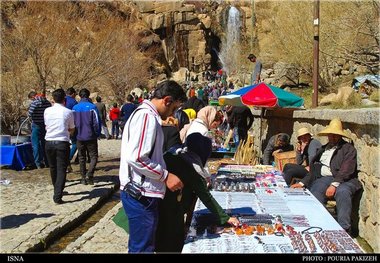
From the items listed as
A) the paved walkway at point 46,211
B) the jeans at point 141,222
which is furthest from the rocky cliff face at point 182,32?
the jeans at point 141,222

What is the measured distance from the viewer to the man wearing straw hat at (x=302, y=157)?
274 inches

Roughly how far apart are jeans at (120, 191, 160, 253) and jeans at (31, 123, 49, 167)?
283 inches

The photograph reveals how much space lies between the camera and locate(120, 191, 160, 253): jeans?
3295mm

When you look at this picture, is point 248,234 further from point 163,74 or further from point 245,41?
point 245,41

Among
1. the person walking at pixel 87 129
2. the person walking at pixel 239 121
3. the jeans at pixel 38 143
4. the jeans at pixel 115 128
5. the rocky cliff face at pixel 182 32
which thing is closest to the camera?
the person walking at pixel 87 129

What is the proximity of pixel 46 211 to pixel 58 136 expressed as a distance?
1208 mm

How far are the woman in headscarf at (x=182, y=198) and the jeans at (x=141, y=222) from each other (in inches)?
14.4

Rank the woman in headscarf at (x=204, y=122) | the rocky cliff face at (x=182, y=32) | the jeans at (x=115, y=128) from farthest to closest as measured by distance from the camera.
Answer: the rocky cliff face at (x=182, y=32), the jeans at (x=115, y=128), the woman in headscarf at (x=204, y=122)

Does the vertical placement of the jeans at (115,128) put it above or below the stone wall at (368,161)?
below

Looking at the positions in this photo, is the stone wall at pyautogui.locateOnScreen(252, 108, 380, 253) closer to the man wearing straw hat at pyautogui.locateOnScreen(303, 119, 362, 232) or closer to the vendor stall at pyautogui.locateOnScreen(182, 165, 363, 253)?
the man wearing straw hat at pyautogui.locateOnScreen(303, 119, 362, 232)

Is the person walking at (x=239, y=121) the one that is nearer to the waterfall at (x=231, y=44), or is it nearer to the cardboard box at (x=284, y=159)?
the cardboard box at (x=284, y=159)

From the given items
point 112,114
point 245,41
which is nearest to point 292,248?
point 112,114

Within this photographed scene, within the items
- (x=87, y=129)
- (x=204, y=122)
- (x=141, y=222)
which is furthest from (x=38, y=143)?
(x=141, y=222)

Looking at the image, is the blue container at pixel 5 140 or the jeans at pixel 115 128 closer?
the blue container at pixel 5 140
